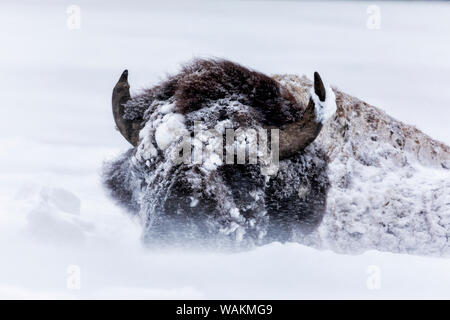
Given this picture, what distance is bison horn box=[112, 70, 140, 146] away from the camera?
24.2ft

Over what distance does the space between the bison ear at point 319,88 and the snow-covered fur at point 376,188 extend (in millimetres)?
451

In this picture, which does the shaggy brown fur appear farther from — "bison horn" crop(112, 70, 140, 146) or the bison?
"bison horn" crop(112, 70, 140, 146)

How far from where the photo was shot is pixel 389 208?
24.8ft

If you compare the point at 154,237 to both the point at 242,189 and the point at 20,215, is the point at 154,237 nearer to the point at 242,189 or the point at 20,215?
the point at 242,189

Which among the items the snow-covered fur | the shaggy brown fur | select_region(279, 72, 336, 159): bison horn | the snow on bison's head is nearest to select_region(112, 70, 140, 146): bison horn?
the snow on bison's head

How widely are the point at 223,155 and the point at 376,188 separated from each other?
1.50m

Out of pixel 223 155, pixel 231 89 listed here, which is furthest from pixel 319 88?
pixel 223 155

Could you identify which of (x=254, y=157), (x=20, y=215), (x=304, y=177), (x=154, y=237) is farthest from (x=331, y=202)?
(x=20, y=215)

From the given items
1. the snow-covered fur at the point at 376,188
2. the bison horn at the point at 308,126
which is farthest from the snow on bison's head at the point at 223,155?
the snow-covered fur at the point at 376,188

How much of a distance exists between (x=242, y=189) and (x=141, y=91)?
1.24 m

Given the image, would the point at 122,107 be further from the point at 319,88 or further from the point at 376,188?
the point at 376,188

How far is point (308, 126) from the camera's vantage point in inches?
280

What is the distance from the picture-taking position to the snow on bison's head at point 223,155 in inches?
264

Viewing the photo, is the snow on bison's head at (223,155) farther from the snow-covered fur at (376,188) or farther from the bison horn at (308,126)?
the snow-covered fur at (376,188)
